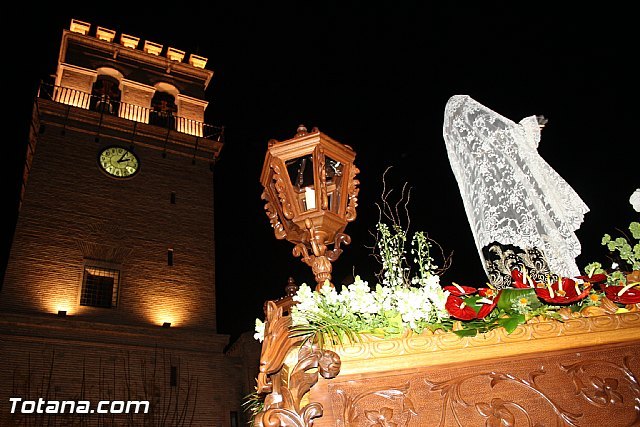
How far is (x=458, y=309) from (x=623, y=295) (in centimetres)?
86

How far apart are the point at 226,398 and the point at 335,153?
14.0 meters

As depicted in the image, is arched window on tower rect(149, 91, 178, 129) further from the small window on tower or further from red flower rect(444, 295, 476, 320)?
red flower rect(444, 295, 476, 320)

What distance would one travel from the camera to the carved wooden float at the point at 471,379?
249 cm

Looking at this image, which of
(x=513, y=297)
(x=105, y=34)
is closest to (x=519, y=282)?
(x=513, y=297)

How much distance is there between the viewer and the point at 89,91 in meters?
18.9

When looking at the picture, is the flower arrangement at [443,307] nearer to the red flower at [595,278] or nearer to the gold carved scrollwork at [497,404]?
the red flower at [595,278]

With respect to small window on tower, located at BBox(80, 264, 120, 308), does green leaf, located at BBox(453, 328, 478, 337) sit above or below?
below

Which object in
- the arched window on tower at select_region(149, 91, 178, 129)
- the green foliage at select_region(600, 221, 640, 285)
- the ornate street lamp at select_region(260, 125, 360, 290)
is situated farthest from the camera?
the arched window on tower at select_region(149, 91, 178, 129)

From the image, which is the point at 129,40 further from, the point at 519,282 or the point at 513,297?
the point at 513,297

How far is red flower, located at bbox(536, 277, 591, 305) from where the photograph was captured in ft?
9.12

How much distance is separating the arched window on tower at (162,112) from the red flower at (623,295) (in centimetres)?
1873

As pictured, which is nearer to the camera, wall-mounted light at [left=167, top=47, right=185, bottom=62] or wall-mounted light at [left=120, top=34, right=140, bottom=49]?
wall-mounted light at [left=120, top=34, right=140, bottom=49]

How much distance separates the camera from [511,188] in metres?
4.77

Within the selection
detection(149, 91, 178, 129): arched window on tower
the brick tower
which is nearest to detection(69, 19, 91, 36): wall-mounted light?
the brick tower
